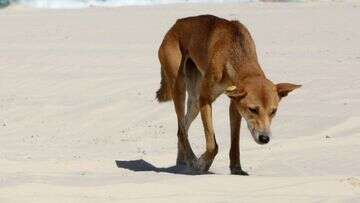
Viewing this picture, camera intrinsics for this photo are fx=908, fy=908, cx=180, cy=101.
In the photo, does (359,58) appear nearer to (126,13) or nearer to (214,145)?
(214,145)

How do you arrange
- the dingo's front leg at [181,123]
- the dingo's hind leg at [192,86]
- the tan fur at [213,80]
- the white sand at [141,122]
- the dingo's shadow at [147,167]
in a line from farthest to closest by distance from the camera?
the dingo's hind leg at [192,86]
the dingo's front leg at [181,123]
the dingo's shadow at [147,167]
the tan fur at [213,80]
the white sand at [141,122]

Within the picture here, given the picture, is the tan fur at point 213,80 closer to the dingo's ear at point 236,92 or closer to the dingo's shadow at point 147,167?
the dingo's ear at point 236,92

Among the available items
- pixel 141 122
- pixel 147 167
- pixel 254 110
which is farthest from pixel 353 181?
pixel 141 122

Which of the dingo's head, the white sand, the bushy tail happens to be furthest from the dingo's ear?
the bushy tail

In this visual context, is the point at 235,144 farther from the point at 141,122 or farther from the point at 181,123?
the point at 141,122

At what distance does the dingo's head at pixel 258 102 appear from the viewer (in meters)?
7.00

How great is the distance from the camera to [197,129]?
34.1 feet

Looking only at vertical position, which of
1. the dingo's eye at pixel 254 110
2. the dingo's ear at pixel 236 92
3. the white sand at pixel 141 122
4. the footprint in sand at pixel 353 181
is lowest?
the white sand at pixel 141 122

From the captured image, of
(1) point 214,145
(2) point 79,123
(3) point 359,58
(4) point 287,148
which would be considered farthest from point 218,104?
(3) point 359,58

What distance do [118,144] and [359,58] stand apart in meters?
5.98

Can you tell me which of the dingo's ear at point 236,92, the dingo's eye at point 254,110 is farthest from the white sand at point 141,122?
the dingo's ear at point 236,92

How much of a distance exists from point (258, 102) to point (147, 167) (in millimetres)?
1761

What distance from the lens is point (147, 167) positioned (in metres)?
8.48

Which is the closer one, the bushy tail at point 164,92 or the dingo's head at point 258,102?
the dingo's head at point 258,102
